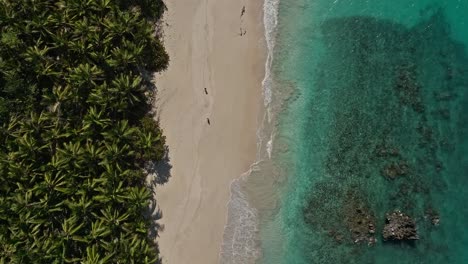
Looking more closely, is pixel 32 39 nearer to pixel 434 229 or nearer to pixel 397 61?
pixel 397 61

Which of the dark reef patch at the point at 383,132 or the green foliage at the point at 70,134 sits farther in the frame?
the dark reef patch at the point at 383,132

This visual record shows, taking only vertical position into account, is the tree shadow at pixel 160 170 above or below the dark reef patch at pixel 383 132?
below

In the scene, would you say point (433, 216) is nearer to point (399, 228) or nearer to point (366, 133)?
point (399, 228)

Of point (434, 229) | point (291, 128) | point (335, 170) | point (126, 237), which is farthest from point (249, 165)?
point (434, 229)

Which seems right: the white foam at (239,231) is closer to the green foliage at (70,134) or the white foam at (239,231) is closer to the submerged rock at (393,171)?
the green foliage at (70,134)

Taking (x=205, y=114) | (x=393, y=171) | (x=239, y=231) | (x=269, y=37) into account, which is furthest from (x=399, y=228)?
(x=269, y=37)

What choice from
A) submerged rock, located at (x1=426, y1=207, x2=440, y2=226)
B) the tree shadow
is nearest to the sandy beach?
the tree shadow

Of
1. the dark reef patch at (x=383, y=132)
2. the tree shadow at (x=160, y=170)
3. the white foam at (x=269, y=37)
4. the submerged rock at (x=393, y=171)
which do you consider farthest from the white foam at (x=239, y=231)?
the submerged rock at (x=393, y=171)
